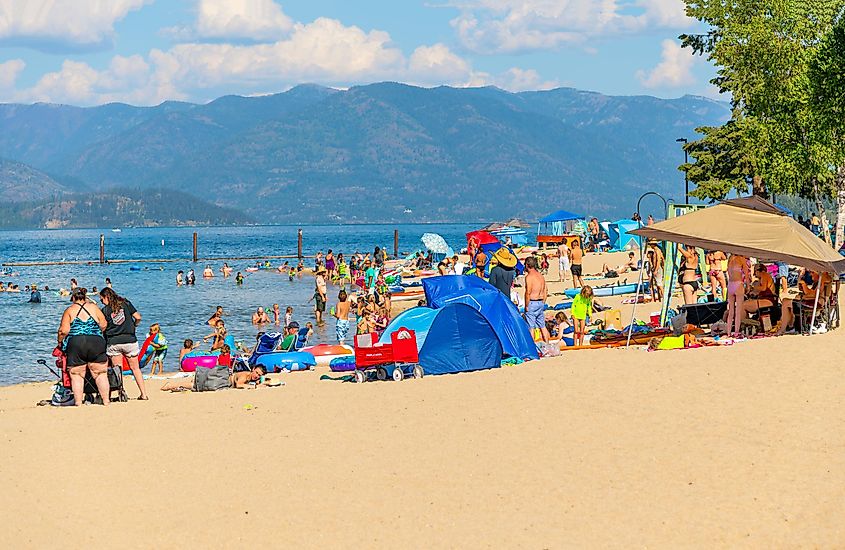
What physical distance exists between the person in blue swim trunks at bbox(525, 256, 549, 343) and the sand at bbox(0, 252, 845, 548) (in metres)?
2.82

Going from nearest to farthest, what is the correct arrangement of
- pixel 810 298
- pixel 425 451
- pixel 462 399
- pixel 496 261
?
pixel 425 451 → pixel 462 399 → pixel 810 298 → pixel 496 261

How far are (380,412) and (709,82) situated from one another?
28377mm

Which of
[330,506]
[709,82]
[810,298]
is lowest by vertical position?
[330,506]

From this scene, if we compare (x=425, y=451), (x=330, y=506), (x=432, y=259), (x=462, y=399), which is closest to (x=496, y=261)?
(x=462, y=399)

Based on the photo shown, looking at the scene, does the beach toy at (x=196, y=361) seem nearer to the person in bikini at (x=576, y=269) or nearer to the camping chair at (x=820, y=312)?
the camping chair at (x=820, y=312)

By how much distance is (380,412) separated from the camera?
40.4ft

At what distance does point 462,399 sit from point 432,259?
117 feet

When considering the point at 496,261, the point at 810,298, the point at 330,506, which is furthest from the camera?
the point at 496,261

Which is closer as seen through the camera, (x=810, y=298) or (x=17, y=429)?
(x=17, y=429)

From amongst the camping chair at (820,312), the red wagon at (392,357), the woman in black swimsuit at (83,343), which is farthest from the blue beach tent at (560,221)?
the woman in black swimsuit at (83,343)

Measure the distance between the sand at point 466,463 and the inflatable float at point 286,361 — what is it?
12.3 ft

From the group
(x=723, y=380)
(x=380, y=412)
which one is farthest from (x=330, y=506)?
(x=723, y=380)

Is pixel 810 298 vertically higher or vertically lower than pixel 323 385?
higher

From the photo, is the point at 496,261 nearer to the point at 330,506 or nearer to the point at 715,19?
the point at 330,506
